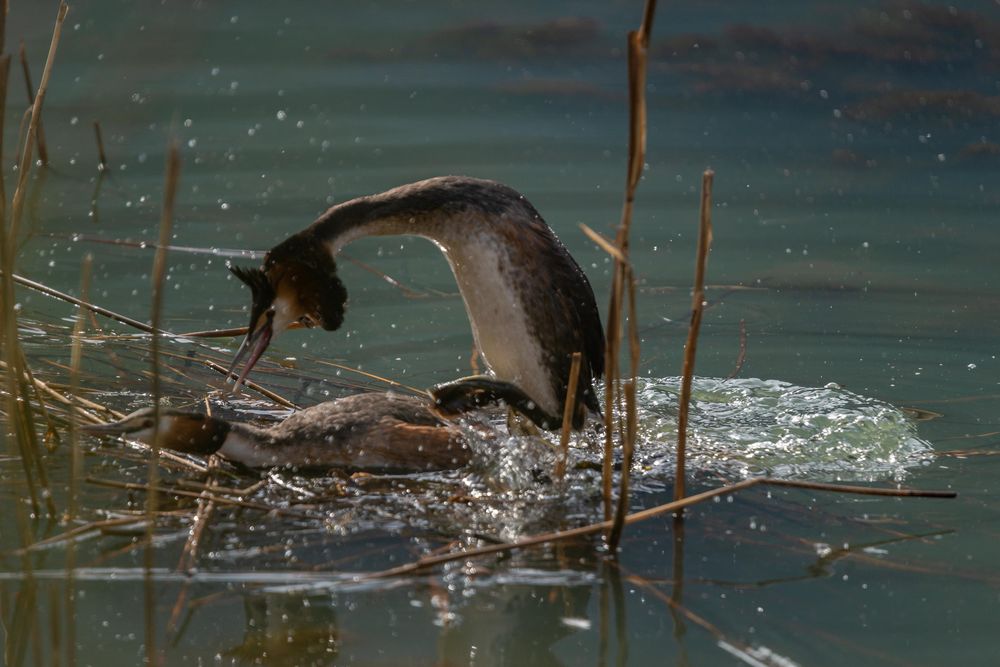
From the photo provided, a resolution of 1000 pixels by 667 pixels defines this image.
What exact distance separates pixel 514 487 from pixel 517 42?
6051 millimetres

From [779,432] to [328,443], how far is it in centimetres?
156

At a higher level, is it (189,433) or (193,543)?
(189,433)

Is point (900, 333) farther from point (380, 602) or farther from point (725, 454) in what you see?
point (380, 602)

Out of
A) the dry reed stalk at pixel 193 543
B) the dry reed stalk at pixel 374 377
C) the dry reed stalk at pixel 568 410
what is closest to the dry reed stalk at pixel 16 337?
the dry reed stalk at pixel 193 543

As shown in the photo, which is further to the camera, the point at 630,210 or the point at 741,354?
the point at 741,354

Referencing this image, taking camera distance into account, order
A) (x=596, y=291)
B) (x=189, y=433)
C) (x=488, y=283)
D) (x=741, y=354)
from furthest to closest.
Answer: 1. (x=596, y=291)
2. (x=741, y=354)
3. (x=488, y=283)
4. (x=189, y=433)

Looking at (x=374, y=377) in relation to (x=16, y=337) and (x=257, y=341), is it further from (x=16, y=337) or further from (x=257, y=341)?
(x=16, y=337)

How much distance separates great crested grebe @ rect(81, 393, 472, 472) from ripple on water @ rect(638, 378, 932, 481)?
65 cm

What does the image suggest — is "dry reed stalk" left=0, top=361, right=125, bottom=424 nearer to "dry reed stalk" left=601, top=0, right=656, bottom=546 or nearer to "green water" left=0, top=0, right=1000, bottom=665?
"green water" left=0, top=0, right=1000, bottom=665

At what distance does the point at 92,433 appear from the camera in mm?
4613

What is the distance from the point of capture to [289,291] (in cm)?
509

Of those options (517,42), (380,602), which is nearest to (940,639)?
(380,602)

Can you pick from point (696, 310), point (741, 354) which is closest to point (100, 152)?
point (741, 354)

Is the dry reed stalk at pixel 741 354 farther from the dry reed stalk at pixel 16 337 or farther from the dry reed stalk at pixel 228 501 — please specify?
the dry reed stalk at pixel 16 337
